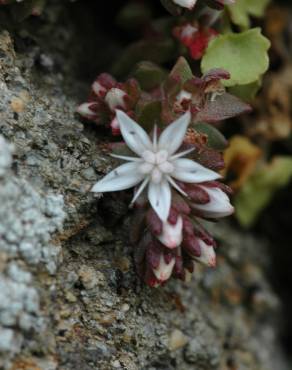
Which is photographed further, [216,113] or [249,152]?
[249,152]

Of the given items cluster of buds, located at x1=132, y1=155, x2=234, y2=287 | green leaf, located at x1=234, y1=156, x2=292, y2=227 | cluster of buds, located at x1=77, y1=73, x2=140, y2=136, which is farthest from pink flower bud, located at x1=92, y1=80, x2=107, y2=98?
green leaf, located at x1=234, y1=156, x2=292, y2=227

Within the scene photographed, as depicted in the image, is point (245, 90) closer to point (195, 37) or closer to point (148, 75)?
point (195, 37)

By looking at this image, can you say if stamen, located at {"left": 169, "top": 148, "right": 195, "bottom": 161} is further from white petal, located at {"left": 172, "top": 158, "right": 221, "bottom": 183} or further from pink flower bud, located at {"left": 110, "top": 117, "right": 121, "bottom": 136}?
pink flower bud, located at {"left": 110, "top": 117, "right": 121, "bottom": 136}

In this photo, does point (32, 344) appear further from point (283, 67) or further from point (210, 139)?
point (283, 67)

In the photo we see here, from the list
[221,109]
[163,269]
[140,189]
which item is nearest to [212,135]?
[221,109]

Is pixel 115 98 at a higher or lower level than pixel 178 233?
higher

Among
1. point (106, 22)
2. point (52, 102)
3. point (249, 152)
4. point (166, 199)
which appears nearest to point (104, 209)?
point (166, 199)

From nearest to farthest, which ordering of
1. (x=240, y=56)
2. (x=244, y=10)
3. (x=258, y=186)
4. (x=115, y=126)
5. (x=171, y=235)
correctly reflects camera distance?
(x=171, y=235) < (x=115, y=126) < (x=240, y=56) < (x=244, y=10) < (x=258, y=186)

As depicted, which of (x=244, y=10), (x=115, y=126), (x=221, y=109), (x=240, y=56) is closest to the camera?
(x=115, y=126)
